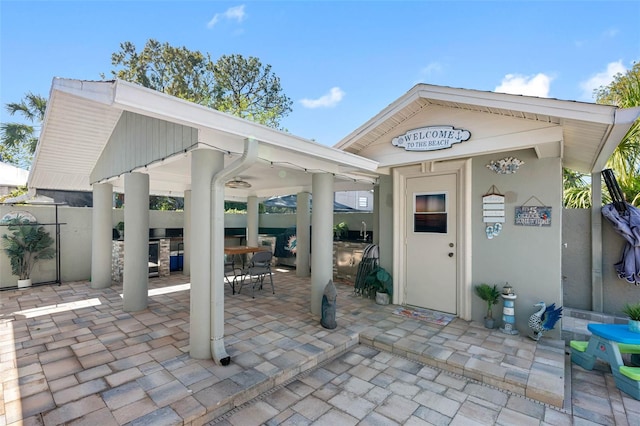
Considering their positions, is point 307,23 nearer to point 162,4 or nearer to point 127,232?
point 162,4

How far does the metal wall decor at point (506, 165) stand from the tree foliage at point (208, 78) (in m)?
14.3

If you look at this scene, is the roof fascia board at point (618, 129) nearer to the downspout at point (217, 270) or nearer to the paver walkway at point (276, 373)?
the paver walkway at point (276, 373)

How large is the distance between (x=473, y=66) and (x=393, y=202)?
445 centimetres

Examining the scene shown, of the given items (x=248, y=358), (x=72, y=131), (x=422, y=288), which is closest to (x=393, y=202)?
(x=422, y=288)

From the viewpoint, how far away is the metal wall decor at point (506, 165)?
13.1 ft

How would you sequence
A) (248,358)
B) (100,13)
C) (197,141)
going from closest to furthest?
1. (197,141)
2. (248,358)
3. (100,13)

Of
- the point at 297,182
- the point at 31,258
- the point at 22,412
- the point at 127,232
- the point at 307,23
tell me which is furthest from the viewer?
the point at 307,23

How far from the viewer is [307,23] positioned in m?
9.00

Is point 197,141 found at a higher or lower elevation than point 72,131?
lower

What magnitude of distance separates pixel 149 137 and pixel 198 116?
2044 mm

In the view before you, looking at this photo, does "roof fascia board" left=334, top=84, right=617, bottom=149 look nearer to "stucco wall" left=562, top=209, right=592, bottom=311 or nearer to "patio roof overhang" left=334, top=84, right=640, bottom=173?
"patio roof overhang" left=334, top=84, right=640, bottom=173

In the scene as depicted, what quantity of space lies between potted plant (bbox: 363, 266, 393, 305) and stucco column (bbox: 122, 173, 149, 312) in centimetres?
399

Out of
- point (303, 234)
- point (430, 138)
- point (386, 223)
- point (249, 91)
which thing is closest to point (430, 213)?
point (386, 223)

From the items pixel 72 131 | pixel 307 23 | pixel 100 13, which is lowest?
pixel 72 131
